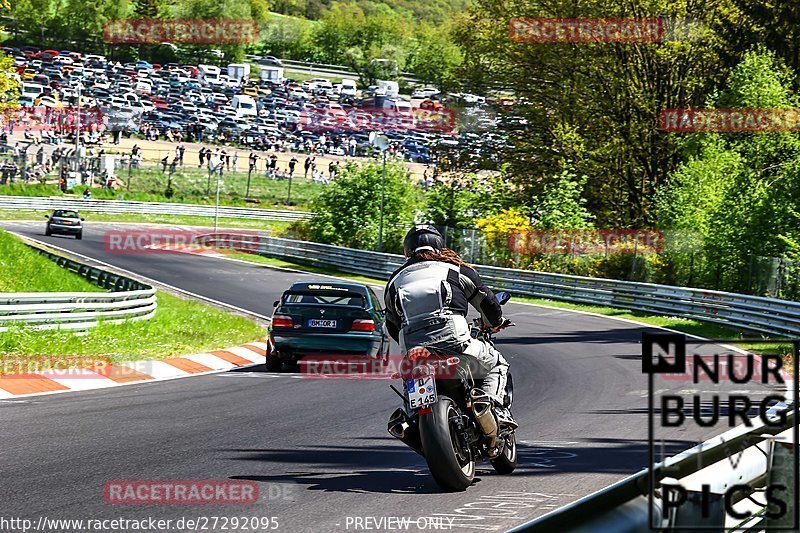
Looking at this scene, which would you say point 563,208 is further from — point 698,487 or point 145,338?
point 698,487

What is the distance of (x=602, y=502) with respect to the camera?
3.41 m

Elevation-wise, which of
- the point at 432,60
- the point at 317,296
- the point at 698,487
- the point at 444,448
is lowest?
the point at 317,296

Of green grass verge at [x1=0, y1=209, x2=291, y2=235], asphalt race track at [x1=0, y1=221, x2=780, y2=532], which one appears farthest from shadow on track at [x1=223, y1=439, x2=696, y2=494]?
green grass verge at [x1=0, y1=209, x2=291, y2=235]

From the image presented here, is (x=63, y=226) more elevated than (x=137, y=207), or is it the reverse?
(x=63, y=226)

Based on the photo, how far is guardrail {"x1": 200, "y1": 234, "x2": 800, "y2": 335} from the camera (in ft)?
88.5

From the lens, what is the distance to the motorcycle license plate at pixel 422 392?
24.5ft

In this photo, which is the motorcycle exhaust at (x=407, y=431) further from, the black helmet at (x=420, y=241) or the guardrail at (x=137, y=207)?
the guardrail at (x=137, y=207)

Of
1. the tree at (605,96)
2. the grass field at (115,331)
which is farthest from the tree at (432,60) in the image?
the grass field at (115,331)

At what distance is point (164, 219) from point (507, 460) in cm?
6421

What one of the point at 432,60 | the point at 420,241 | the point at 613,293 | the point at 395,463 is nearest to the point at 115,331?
the point at 395,463

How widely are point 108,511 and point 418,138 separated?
3924 inches

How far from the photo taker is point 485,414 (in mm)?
7828

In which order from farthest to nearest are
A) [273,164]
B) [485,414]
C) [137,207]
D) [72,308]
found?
1. [273,164]
2. [137,207]
3. [72,308]
4. [485,414]

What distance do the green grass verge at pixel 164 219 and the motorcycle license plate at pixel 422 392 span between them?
56.9 metres
